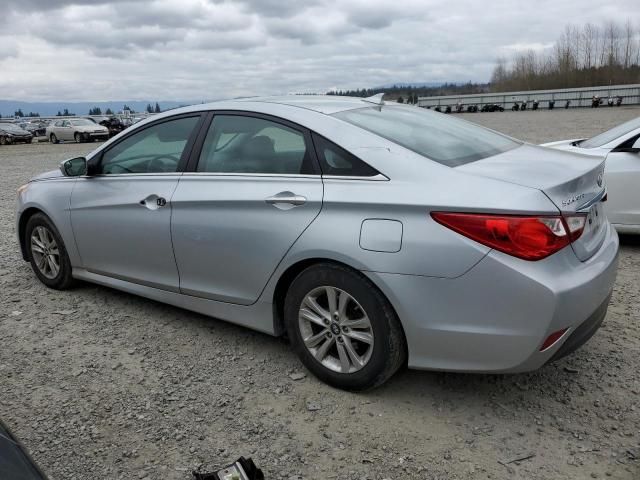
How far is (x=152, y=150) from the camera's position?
4.07 m

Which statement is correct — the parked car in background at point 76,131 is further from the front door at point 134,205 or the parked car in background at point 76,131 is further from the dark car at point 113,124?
the front door at point 134,205

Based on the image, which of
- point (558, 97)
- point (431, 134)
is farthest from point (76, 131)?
point (558, 97)

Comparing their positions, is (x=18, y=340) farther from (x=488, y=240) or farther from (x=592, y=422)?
(x=592, y=422)

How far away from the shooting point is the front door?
3.81 m

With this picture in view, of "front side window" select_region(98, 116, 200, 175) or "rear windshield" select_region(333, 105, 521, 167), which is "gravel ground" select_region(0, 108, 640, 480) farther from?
"rear windshield" select_region(333, 105, 521, 167)

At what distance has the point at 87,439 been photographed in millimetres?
2828

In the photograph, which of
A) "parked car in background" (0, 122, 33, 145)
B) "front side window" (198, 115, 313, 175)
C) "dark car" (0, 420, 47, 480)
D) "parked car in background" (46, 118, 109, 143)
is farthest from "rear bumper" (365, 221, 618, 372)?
"parked car in background" (0, 122, 33, 145)

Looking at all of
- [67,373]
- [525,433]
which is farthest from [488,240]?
[67,373]

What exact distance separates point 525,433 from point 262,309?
1567 mm

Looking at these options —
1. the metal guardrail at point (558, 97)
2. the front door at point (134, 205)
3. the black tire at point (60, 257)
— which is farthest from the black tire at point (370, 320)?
the metal guardrail at point (558, 97)

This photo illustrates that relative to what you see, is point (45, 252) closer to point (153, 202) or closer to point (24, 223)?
point (24, 223)

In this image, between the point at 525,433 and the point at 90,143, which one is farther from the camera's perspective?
the point at 90,143

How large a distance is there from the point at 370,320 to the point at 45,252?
3302 millimetres

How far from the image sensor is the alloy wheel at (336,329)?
116 inches
